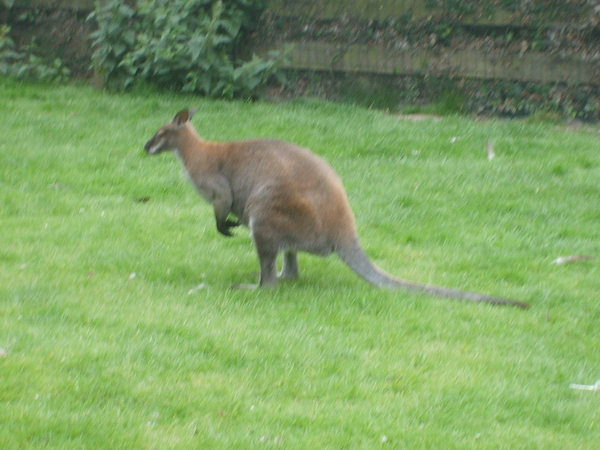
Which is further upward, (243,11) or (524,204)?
(243,11)

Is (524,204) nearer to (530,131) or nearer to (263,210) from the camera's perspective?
(530,131)

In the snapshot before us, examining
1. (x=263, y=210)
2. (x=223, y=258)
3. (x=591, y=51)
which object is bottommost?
(x=223, y=258)

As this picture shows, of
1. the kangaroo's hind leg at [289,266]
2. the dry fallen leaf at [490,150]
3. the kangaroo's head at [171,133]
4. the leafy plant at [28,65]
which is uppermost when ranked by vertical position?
the kangaroo's head at [171,133]

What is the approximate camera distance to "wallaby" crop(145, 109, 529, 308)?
533cm

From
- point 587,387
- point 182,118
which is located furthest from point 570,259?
point 182,118

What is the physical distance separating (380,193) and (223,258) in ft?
5.79

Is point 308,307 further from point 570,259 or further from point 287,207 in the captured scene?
point 570,259

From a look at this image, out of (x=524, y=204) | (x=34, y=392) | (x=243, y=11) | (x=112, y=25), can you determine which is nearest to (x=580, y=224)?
(x=524, y=204)

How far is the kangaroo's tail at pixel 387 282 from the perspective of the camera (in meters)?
5.14

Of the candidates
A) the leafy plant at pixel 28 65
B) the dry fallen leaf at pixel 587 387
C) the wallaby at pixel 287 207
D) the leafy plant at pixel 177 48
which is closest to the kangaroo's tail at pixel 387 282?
the wallaby at pixel 287 207

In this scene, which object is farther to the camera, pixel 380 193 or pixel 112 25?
pixel 112 25

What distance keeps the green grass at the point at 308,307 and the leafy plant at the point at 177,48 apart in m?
1.11

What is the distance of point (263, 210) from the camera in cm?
539

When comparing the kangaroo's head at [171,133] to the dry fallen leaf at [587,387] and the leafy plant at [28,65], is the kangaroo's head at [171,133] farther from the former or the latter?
the leafy plant at [28,65]
